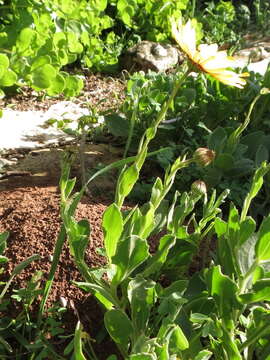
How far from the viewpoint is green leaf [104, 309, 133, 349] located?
4.63 ft

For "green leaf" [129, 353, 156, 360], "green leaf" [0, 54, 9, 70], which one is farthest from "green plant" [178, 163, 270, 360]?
"green leaf" [0, 54, 9, 70]

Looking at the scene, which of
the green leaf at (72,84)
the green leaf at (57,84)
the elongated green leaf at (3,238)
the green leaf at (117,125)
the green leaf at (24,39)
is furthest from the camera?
the green leaf at (72,84)

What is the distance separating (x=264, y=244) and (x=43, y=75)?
6.61 ft

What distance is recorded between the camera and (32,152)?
3055 millimetres

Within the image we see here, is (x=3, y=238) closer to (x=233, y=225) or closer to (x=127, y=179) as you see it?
(x=127, y=179)

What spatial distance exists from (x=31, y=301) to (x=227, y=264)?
1.78ft

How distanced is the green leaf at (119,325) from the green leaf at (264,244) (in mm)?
346

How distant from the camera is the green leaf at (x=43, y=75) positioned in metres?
3.15

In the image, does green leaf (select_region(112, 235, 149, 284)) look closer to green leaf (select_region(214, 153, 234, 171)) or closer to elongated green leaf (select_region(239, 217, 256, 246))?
elongated green leaf (select_region(239, 217, 256, 246))

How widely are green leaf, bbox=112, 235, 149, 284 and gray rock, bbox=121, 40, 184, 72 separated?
3.22m

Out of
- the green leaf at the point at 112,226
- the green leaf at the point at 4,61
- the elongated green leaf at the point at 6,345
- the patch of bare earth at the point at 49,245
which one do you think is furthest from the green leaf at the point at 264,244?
the green leaf at the point at 4,61

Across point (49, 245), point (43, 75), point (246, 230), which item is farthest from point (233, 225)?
point (43, 75)

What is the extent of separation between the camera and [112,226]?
1.48 metres

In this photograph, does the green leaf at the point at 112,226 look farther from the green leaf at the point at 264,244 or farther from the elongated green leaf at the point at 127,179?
the green leaf at the point at 264,244
